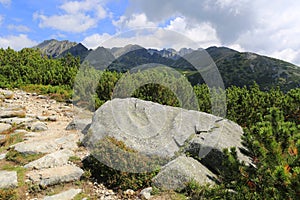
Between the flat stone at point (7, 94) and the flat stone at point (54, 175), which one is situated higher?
the flat stone at point (7, 94)

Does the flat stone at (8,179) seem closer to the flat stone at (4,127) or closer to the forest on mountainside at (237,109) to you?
the forest on mountainside at (237,109)

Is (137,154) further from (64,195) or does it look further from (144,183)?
(64,195)

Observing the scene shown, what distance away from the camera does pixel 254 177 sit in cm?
402

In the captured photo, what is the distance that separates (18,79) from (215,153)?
17756mm

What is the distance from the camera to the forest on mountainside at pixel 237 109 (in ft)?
11.7

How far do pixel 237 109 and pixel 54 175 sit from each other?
7623 mm

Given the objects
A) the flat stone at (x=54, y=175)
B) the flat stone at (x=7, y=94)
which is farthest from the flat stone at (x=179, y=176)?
the flat stone at (x=7, y=94)

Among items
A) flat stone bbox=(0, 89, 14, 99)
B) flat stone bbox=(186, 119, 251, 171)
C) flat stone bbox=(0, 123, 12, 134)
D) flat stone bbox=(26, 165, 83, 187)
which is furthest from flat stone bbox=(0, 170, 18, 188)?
flat stone bbox=(0, 89, 14, 99)

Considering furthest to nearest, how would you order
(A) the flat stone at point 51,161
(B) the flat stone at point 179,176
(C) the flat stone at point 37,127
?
(C) the flat stone at point 37,127 → (A) the flat stone at point 51,161 → (B) the flat stone at point 179,176

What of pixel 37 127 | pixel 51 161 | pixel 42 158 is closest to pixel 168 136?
pixel 51 161

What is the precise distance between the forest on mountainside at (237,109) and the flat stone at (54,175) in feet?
9.51

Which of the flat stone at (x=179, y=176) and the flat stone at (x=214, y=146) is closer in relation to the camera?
the flat stone at (x=179, y=176)

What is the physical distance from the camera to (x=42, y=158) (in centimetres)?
723

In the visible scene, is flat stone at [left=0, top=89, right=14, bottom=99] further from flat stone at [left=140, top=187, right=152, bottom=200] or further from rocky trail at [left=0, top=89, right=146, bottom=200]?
flat stone at [left=140, top=187, right=152, bottom=200]
